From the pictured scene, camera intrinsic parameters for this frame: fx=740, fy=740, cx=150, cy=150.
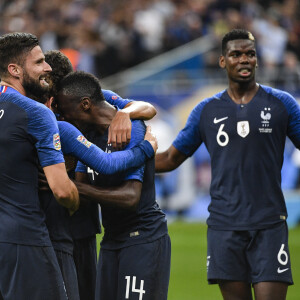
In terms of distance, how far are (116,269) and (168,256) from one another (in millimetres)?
359

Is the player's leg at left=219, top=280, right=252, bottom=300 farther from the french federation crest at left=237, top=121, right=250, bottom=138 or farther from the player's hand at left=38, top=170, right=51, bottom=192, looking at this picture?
the player's hand at left=38, top=170, right=51, bottom=192

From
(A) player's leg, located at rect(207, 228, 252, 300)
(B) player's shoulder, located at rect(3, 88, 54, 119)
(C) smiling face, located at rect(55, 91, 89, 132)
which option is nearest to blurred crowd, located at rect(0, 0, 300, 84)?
(A) player's leg, located at rect(207, 228, 252, 300)

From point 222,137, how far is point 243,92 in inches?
16.4

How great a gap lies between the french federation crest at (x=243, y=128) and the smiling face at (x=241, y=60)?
33 cm

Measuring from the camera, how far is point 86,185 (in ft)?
15.7

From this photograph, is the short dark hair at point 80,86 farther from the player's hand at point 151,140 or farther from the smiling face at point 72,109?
the player's hand at point 151,140

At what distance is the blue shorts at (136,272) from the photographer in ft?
15.8

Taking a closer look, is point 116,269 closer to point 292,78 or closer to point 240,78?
point 240,78

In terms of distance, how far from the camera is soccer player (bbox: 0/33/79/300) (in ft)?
14.3

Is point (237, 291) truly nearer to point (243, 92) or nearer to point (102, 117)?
point (243, 92)

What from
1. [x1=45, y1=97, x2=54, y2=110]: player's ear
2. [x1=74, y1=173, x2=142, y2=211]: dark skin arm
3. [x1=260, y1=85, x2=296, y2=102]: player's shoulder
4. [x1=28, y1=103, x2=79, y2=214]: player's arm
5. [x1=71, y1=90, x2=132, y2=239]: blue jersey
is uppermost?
[x1=260, y1=85, x2=296, y2=102]: player's shoulder

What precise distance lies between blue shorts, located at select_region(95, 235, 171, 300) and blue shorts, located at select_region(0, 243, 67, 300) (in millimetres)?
574

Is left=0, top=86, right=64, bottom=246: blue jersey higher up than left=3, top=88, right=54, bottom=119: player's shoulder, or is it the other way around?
left=3, top=88, right=54, bottom=119: player's shoulder

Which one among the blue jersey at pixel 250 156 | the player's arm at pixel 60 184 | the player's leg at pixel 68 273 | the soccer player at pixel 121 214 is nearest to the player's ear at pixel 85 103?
the soccer player at pixel 121 214
